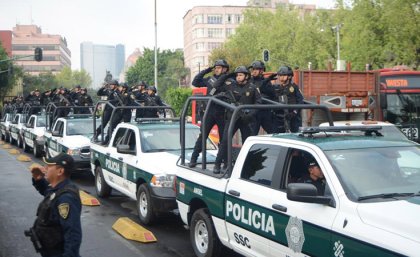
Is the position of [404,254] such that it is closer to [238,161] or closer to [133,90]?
[238,161]

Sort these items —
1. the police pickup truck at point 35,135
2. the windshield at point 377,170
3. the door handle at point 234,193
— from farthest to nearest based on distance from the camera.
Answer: the police pickup truck at point 35,135 → the door handle at point 234,193 → the windshield at point 377,170

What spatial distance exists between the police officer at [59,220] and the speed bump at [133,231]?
142 inches

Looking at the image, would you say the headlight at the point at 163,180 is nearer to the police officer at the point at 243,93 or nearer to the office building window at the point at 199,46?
the police officer at the point at 243,93

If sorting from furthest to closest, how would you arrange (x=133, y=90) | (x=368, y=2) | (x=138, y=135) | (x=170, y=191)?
(x=368, y=2)
(x=133, y=90)
(x=138, y=135)
(x=170, y=191)

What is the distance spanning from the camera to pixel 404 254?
3543 millimetres

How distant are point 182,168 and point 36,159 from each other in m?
13.5

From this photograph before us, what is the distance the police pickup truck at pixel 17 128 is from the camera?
2388cm

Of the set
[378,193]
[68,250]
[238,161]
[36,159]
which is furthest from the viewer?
[36,159]

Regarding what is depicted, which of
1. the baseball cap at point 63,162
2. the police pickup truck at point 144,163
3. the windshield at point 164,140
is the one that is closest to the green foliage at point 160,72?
the police pickup truck at point 144,163

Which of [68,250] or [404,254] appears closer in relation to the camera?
[404,254]

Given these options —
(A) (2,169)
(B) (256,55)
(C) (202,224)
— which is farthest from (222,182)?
(B) (256,55)

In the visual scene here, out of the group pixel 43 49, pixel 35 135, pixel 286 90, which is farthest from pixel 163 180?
pixel 43 49

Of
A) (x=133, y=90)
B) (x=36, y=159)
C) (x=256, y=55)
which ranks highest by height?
(x=256, y=55)

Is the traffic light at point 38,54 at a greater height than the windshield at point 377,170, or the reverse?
the traffic light at point 38,54
